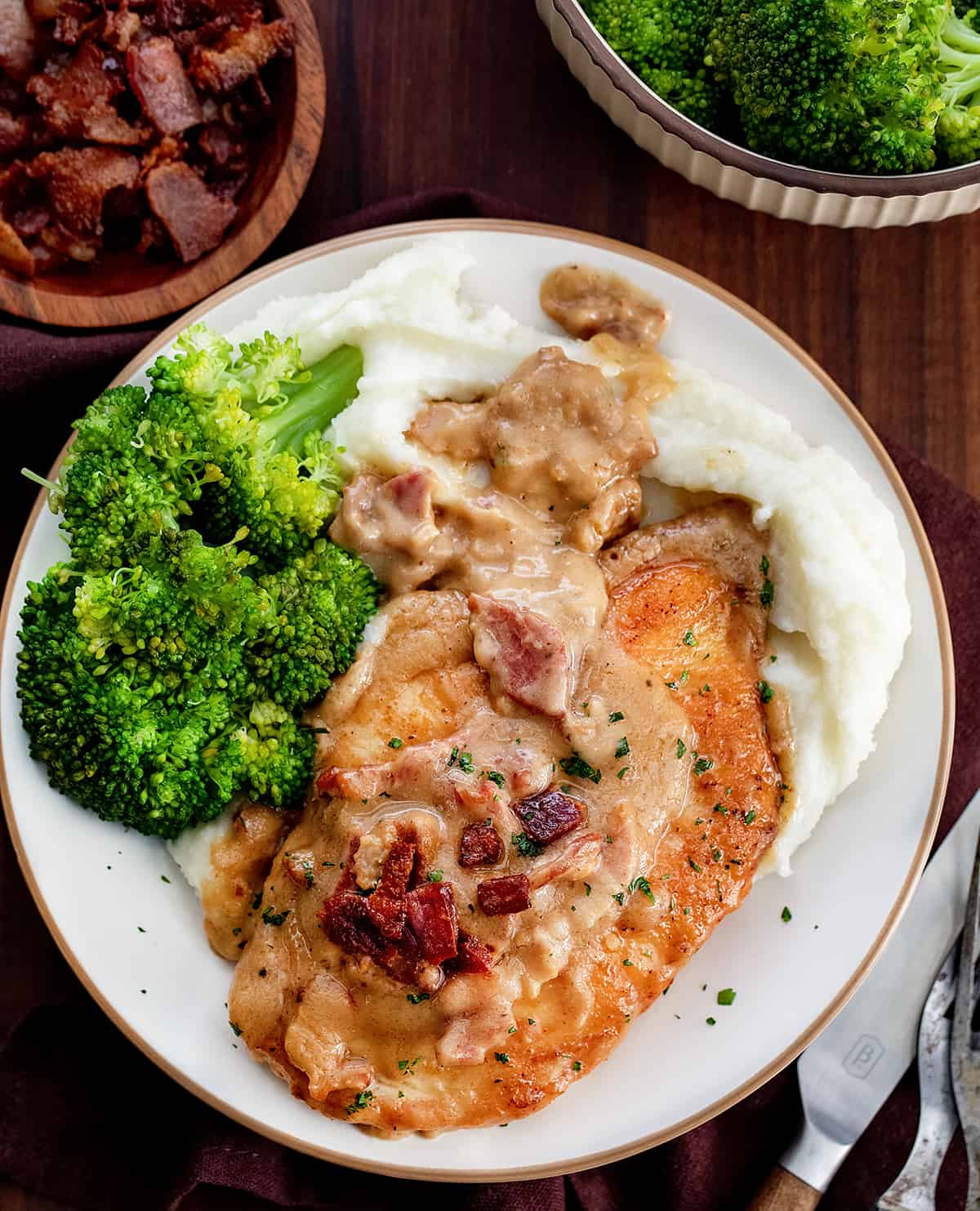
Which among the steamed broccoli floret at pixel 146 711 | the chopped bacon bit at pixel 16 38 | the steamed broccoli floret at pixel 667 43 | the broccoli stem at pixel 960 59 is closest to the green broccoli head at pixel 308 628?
the steamed broccoli floret at pixel 146 711

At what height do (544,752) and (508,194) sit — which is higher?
(508,194)

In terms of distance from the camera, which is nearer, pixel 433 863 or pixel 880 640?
pixel 433 863

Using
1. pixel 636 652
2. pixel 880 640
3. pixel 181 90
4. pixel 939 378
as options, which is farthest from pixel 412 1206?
pixel 181 90

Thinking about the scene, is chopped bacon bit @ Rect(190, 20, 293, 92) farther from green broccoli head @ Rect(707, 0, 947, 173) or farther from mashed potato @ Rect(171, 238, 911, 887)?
green broccoli head @ Rect(707, 0, 947, 173)

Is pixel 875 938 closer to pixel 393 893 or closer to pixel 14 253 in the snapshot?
pixel 393 893

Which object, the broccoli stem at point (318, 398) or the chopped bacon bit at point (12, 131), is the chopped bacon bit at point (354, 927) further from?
the chopped bacon bit at point (12, 131)

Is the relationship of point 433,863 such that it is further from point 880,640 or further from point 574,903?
point 880,640
